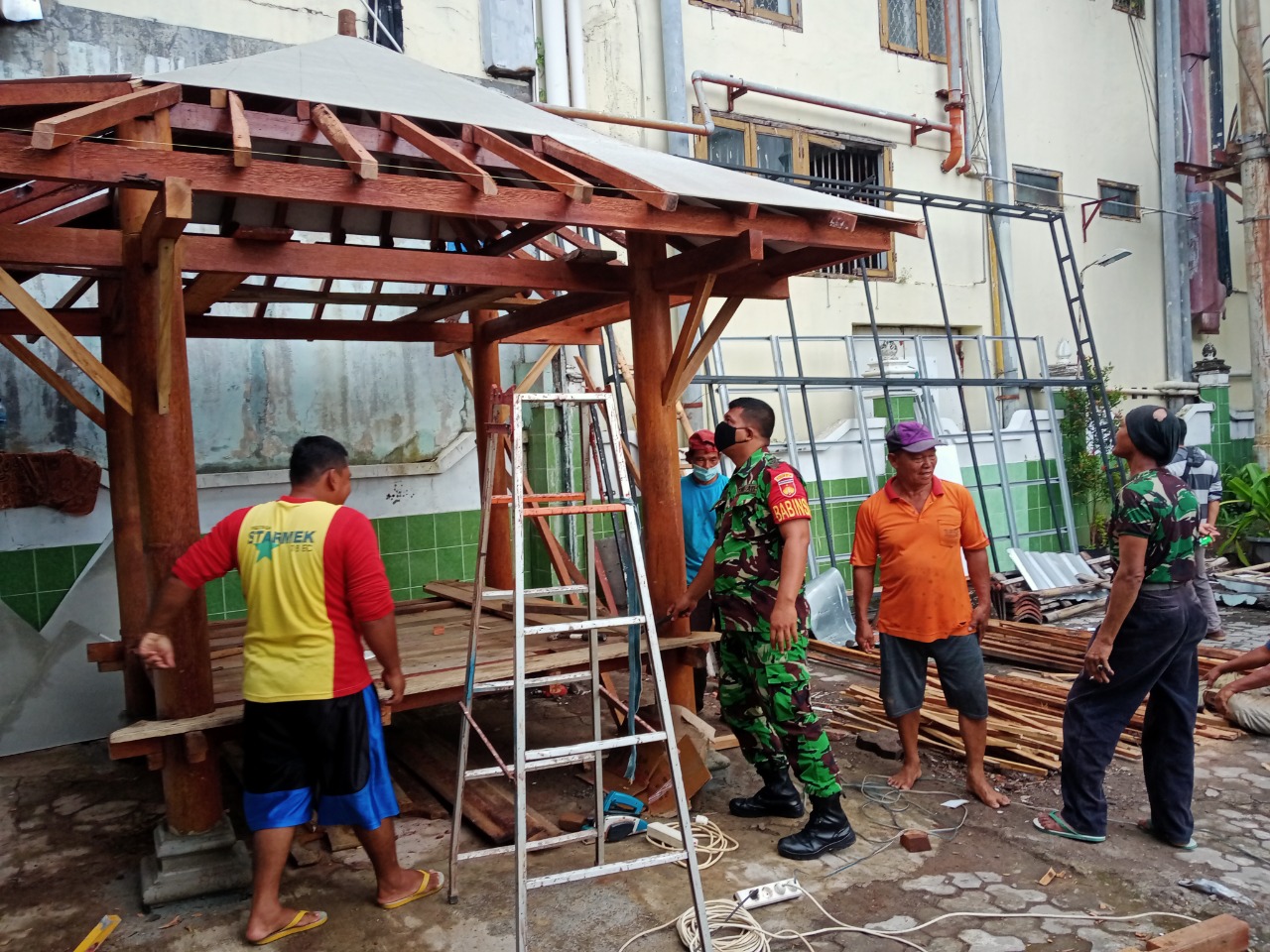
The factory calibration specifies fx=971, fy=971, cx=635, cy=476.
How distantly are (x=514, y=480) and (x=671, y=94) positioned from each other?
698 cm

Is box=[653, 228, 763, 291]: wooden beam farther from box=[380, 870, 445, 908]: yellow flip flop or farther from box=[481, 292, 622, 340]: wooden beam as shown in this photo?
box=[380, 870, 445, 908]: yellow flip flop

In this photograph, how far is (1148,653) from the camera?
398cm

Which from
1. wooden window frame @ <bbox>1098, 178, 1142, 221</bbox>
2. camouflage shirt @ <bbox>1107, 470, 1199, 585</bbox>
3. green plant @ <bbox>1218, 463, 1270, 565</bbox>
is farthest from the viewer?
wooden window frame @ <bbox>1098, 178, 1142, 221</bbox>

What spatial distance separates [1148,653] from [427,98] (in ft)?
12.9

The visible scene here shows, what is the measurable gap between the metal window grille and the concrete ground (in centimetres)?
738

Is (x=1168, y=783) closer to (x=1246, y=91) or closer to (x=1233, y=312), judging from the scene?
(x=1246, y=91)

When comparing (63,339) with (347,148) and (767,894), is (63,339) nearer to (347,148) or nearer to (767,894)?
(347,148)

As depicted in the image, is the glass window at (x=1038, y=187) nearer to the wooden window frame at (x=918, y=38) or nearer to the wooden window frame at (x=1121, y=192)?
the wooden window frame at (x=1121, y=192)

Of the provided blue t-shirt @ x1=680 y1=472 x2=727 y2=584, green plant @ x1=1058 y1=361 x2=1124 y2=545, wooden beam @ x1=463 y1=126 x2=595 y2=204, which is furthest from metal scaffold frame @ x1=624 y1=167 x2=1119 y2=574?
wooden beam @ x1=463 y1=126 x2=595 y2=204

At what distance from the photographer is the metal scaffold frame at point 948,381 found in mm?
9523

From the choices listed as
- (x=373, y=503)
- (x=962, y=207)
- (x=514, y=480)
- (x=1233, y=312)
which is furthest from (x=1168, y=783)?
(x=1233, y=312)

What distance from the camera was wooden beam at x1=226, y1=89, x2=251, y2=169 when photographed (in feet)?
11.0

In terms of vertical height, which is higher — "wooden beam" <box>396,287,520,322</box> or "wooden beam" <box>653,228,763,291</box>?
"wooden beam" <box>396,287,520,322</box>

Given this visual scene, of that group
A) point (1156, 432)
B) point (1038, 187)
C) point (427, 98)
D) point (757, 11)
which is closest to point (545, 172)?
point (427, 98)
